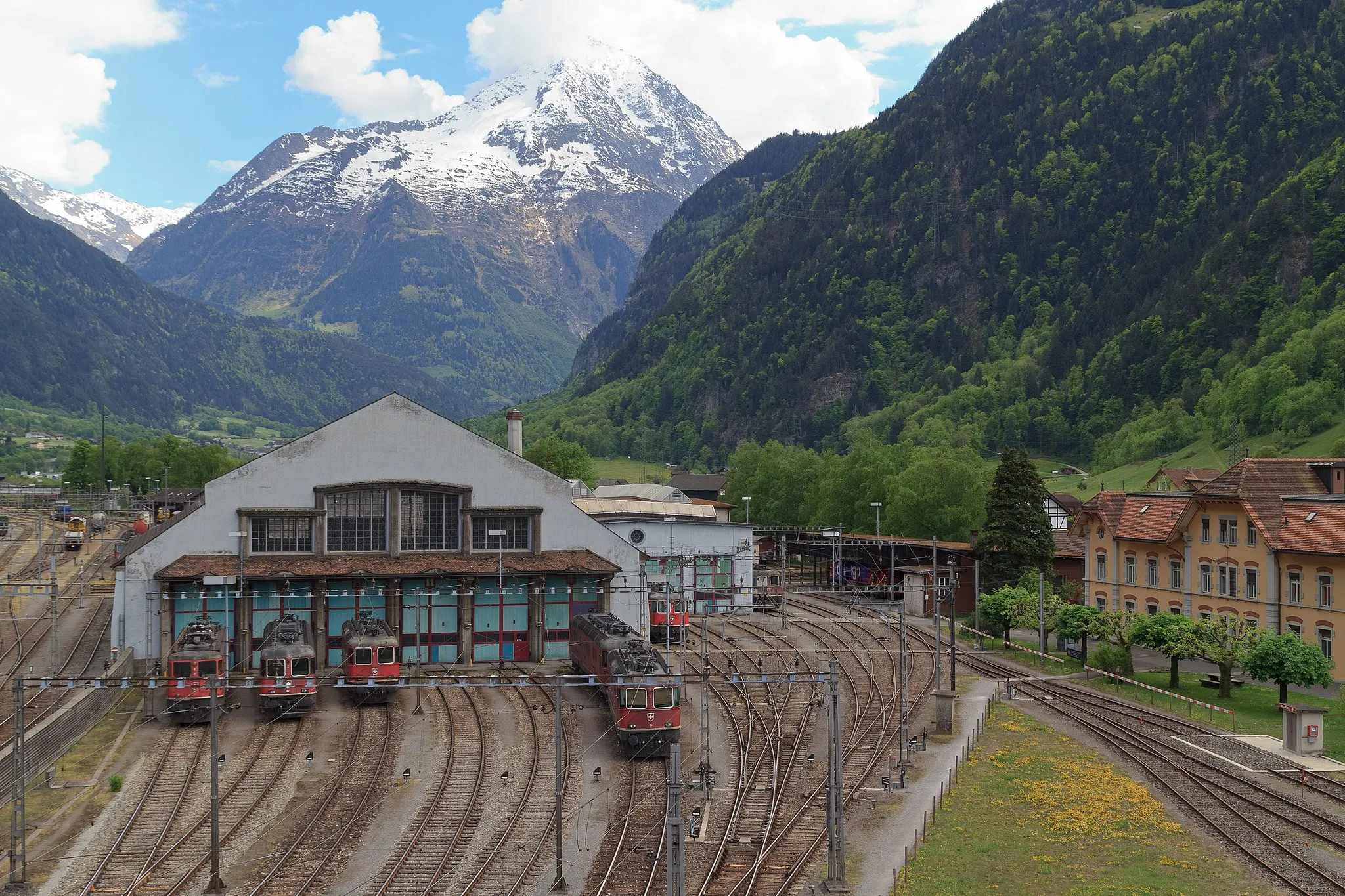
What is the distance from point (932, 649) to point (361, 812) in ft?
162

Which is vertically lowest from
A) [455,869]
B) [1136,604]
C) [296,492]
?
[455,869]

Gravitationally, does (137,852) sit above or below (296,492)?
below

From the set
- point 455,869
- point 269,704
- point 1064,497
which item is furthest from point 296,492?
point 1064,497

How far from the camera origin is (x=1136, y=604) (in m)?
90.4

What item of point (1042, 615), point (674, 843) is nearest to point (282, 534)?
point (1042, 615)

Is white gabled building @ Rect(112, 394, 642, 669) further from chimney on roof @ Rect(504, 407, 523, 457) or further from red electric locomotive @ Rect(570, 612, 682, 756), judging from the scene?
chimney on roof @ Rect(504, 407, 523, 457)

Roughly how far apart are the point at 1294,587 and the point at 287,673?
191 feet

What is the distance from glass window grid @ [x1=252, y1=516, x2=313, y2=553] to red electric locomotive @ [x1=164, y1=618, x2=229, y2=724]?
43.2 feet

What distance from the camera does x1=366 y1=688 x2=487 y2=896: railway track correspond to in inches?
1470

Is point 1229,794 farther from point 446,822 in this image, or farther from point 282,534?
point 282,534

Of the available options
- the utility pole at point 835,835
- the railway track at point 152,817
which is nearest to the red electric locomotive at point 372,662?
the railway track at point 152,817

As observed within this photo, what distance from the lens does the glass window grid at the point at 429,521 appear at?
2987 inches

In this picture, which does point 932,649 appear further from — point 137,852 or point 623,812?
point 137,852

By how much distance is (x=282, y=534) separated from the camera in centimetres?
7394
